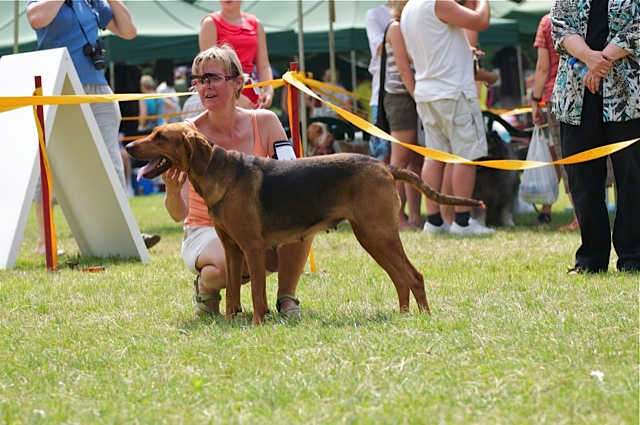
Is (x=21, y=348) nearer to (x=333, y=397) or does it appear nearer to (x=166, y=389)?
(x=166, y=389)

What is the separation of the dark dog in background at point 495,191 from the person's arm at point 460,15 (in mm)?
1813

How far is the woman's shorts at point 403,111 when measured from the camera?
9.47 metres

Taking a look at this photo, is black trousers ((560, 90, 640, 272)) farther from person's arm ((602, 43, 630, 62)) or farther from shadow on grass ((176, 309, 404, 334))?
shadow on grass ((176, 309, 404, 334))

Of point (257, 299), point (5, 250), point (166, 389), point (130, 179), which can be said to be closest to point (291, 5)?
A: point (130, 179)

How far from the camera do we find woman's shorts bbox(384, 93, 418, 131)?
9.47m

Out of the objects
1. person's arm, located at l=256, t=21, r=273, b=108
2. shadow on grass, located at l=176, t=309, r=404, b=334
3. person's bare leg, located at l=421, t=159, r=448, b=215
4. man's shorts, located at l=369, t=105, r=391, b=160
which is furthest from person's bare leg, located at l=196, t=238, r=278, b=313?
man's shorts, located at l=369, t=105, r=391, b=160

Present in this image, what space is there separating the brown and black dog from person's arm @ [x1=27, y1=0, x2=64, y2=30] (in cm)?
340

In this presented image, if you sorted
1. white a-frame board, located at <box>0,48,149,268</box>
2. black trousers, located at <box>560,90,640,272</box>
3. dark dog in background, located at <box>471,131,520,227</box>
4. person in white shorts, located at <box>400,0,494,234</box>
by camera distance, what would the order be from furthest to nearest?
dark dog in background, located at <box>471,131,520,227</box>, person in white shorts, located at <box>400,0,494,234</box>, white a-frame board, located at <box>0,48,149,268</box>, black trousers, located at <box>560,90,640,272</box>

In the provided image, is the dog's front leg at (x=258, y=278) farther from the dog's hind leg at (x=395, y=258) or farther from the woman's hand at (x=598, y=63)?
the woman's hand at (x=598, y=63)

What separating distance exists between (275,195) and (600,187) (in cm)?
244

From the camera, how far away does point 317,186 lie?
469cm

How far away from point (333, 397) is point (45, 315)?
2617 mm

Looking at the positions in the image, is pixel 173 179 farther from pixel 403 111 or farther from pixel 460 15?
pixel 403 111

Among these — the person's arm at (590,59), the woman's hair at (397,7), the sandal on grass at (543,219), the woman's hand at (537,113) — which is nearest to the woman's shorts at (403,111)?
the woman's hair at (397,7)
